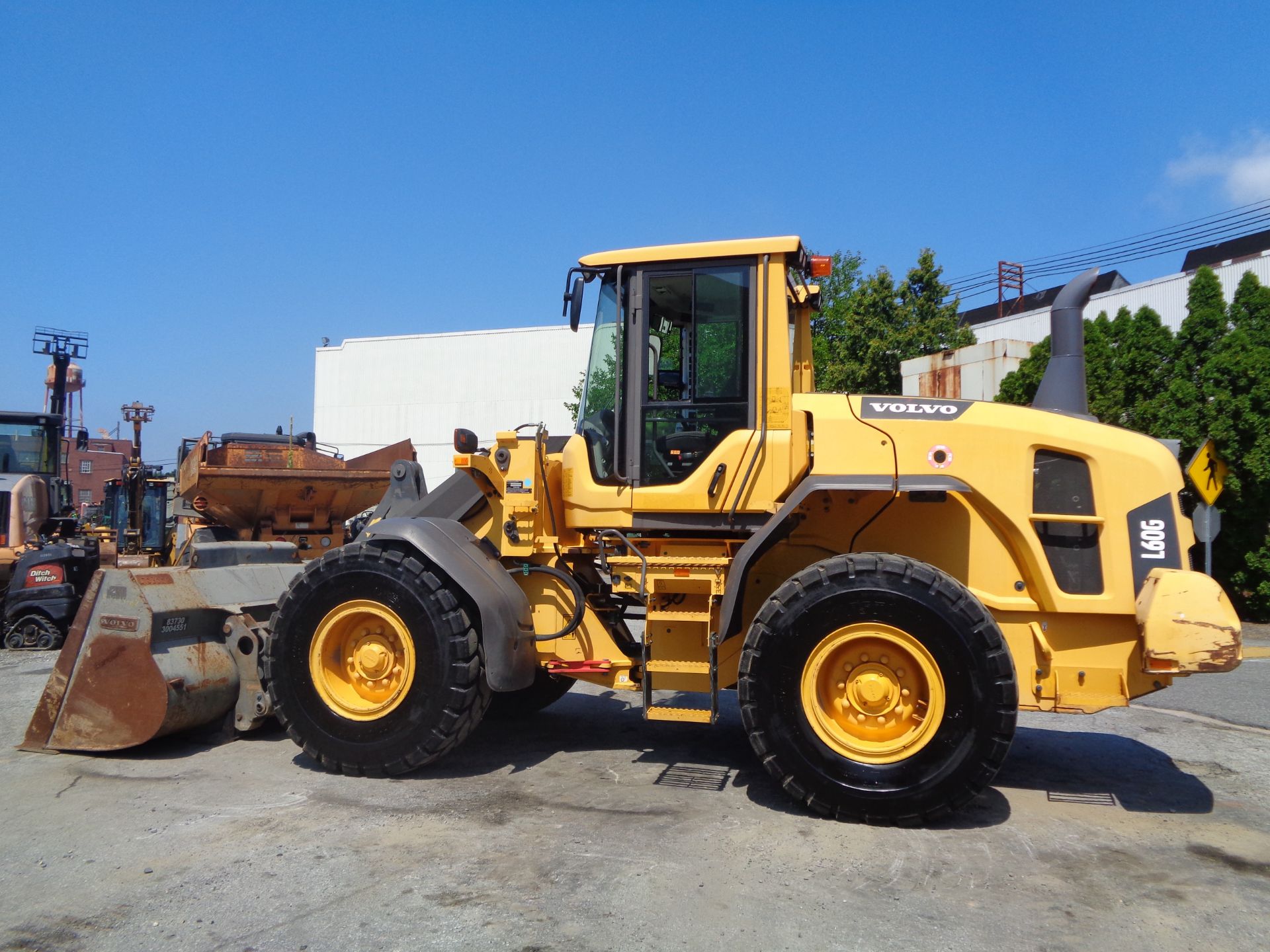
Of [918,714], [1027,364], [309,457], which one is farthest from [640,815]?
[1027,364]

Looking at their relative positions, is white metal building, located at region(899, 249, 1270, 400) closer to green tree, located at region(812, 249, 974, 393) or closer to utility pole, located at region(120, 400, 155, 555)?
green tree, located at region(812, 249, 974, 393)

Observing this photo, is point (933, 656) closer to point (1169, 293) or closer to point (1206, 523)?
point (1206, 523)

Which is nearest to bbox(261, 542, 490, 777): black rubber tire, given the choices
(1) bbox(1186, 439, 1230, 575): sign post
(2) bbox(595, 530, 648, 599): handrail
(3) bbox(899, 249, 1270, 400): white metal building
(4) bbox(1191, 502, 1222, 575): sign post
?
(2) bbox(595, 530, 648, 599): handrail

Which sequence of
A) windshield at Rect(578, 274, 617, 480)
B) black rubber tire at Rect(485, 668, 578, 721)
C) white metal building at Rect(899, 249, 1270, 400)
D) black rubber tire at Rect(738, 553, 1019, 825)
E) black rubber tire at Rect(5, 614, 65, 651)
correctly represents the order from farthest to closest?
white metal building at Rect(899, 249, 1270, 400), black rubber tire at Rect(5, 614, 65, 651), black rubber tire at Rect(485, 668, 578, 721), windshield at Rect(578, 274, 617, 480), black rubber tire at Rect(738, 553, 1019, 825)

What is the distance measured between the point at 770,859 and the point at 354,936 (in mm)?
1770

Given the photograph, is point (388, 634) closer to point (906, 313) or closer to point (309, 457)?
point (309, 457)

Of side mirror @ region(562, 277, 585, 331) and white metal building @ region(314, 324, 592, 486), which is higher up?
white metal building @ region(314, 324, 592, 486)

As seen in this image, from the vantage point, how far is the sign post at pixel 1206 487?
11656 millimetres

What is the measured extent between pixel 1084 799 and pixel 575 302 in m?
3.95

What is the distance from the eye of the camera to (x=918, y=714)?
15.5 ft

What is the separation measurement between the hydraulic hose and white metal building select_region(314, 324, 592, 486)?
30.0m

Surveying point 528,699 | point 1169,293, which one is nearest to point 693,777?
point 528,699

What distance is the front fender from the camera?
17.6ft

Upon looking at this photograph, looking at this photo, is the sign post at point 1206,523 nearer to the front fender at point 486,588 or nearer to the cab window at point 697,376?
the cab window at point 697,376
